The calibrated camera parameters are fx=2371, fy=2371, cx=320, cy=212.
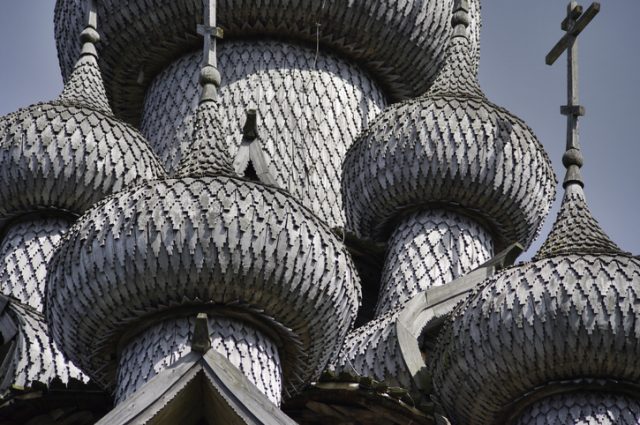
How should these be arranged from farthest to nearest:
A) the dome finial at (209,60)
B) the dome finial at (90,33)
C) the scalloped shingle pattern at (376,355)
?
the dome finial at (90,33) < the scalloped shingle pattern at (376,355) < the dome finial at (209,60)

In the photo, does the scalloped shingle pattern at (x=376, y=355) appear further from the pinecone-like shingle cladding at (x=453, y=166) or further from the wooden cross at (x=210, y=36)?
the wooden cross at (x=210, y=36)

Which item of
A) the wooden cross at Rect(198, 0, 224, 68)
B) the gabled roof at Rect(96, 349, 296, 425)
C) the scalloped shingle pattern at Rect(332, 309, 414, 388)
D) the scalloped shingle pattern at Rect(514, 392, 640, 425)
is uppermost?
the wooden cross at Rect(198, 0, 224, 68)

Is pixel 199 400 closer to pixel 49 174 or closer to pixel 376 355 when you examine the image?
pixel 376 355

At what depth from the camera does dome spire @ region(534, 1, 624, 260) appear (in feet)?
43.4

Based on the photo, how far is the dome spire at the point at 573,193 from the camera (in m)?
13.2

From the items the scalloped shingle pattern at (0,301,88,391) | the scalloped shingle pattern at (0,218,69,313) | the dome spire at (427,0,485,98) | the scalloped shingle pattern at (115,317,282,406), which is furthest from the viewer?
the dome spire at (427,0,485,98)

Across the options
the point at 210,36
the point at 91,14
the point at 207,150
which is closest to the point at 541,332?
the point at 207,150

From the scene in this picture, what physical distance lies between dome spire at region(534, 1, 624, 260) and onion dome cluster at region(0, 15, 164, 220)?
8.39 ft

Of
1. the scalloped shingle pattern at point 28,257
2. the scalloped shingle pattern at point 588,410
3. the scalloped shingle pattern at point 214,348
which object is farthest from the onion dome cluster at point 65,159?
the scalloped shingle pattern at point 588,410

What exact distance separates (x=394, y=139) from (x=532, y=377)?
2962mm

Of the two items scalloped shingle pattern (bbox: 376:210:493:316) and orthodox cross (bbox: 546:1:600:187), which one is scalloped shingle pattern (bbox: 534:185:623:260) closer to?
orthodox cross (bbox: 546:1:600:187)

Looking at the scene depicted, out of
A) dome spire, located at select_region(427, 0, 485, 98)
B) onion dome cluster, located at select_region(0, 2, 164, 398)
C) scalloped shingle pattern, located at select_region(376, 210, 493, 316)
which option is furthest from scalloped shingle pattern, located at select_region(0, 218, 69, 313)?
dome spire, located at select_region(427, 0, 485, 98)

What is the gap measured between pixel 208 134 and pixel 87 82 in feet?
8.44

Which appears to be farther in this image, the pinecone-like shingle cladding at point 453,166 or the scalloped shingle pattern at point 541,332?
the pinecone-like shingle cladding at point 453,166
